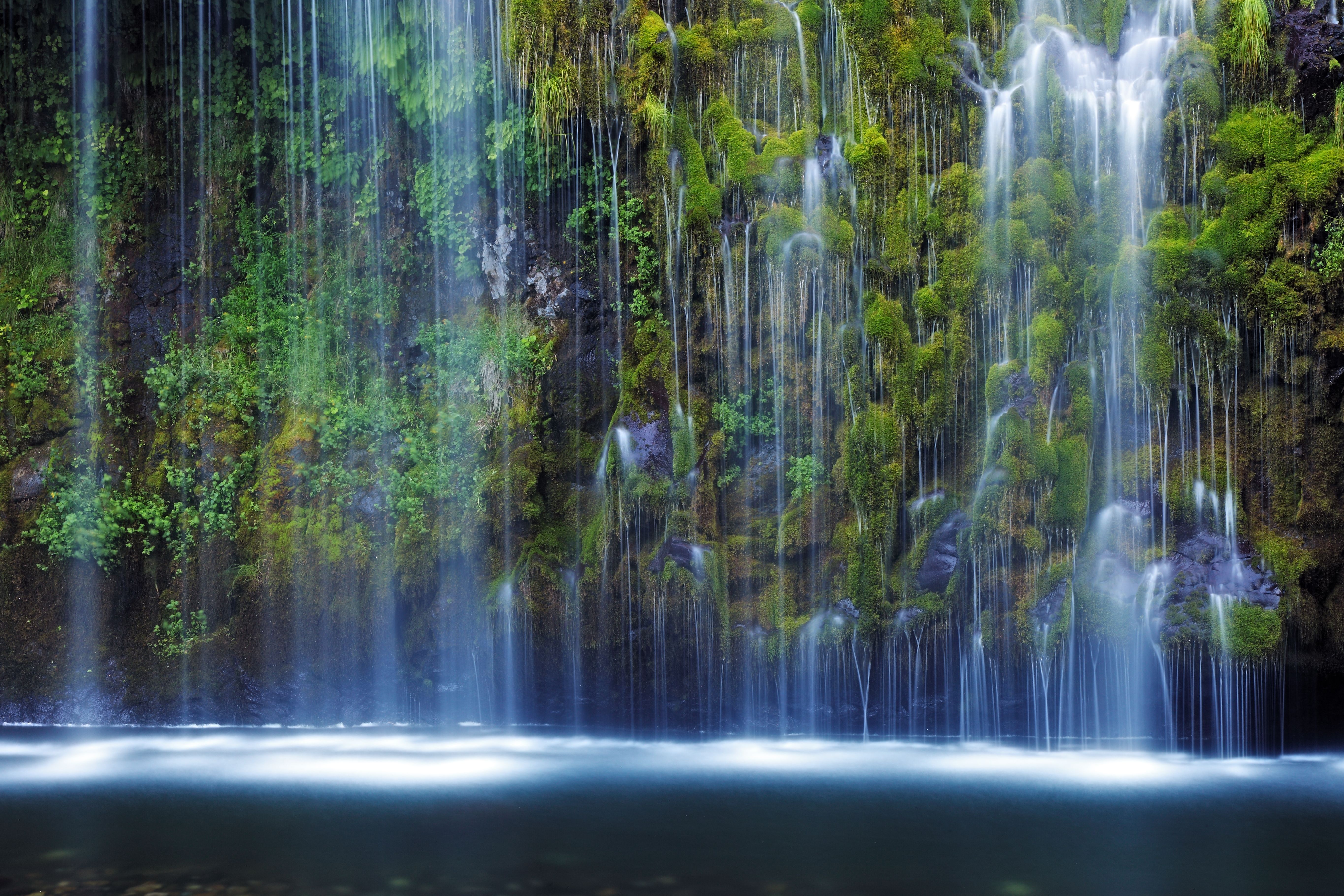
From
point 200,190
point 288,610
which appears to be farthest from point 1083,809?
point 200,190

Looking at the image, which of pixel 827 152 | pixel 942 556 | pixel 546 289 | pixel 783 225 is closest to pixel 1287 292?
pixel 942 556

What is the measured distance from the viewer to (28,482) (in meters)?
9.65

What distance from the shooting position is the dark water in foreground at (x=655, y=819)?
19.2 ft

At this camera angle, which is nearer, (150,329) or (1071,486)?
(1071,486)

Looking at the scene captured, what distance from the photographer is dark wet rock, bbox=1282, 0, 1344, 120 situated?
8.03m

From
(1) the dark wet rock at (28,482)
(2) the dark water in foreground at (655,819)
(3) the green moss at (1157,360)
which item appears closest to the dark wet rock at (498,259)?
(2) the dark water in foreground at (655,819)

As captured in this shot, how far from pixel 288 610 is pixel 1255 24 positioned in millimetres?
9684

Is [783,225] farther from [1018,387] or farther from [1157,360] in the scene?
[1157,360]

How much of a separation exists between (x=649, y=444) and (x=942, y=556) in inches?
106

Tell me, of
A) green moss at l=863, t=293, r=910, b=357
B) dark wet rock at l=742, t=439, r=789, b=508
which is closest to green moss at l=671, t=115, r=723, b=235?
green moss at l=863, t=293, r=910, b=357

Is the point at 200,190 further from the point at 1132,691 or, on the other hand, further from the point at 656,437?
the point at 1132,691

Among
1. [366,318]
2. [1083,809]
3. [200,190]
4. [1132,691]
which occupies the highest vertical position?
[200,190]

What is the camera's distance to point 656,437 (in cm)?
908

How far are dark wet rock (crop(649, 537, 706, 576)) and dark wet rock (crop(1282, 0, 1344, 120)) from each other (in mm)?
6047
